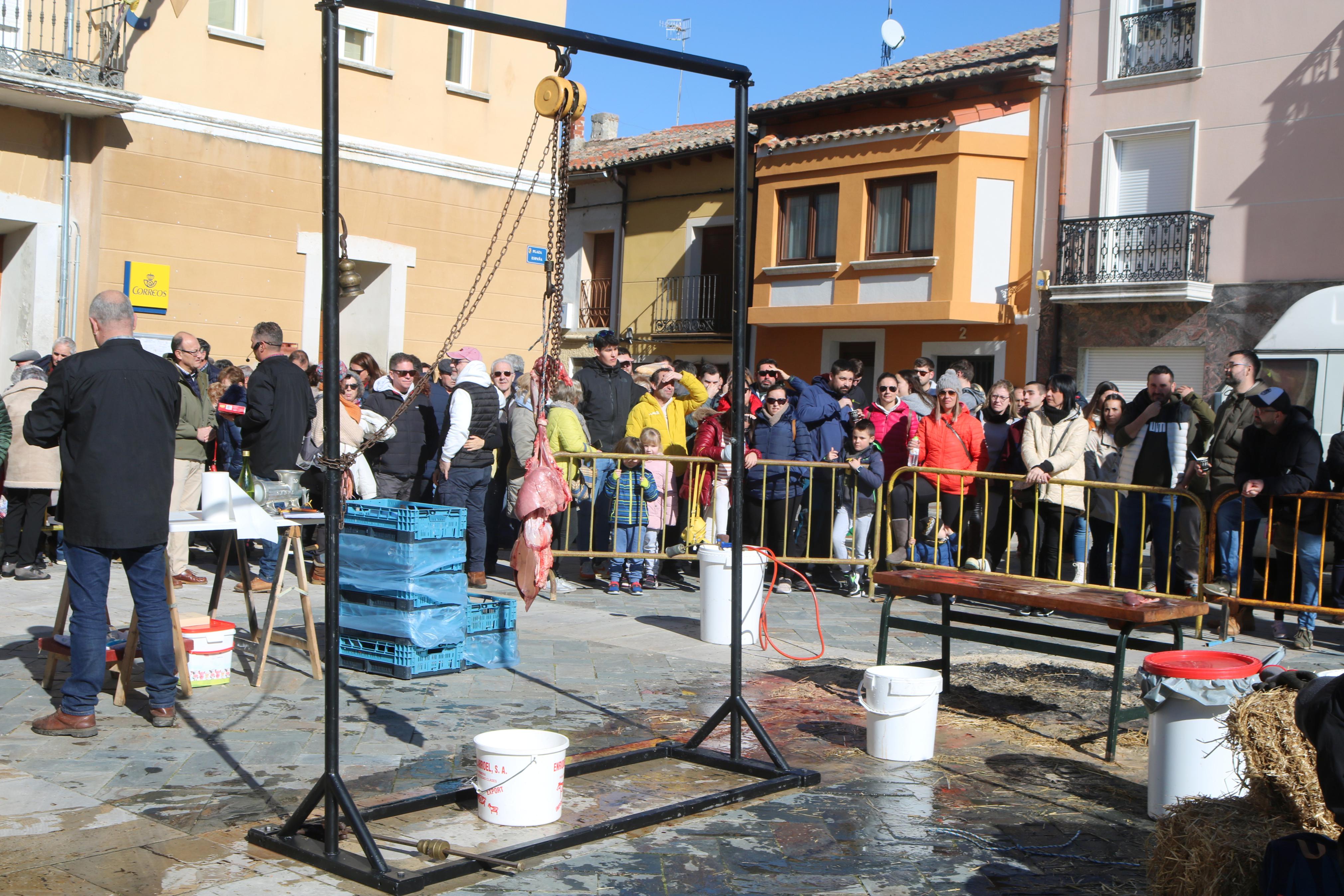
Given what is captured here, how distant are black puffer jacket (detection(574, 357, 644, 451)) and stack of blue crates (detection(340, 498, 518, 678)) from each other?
433 centimetres

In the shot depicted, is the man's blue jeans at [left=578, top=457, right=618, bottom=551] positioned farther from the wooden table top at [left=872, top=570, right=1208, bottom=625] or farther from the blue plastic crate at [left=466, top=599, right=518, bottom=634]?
the wooden table top at [left=872, top=570, right=1208, bottom=625]

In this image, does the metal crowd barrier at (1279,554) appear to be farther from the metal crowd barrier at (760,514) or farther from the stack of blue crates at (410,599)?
the stack of blue crates at (410,599)

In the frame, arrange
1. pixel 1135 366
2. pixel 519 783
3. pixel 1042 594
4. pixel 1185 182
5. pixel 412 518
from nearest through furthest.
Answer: pixel 519 783, pixel 1042 594, pixel 412 518, pixel 1185 182, pixel 1135 366

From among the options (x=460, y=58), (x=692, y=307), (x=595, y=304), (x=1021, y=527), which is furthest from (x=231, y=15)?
(x=595, y=304)

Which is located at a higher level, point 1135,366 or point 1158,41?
point 1158,41

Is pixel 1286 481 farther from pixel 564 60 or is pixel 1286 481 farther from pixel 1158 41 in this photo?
pixel 1158 41

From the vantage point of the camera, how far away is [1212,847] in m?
3.72

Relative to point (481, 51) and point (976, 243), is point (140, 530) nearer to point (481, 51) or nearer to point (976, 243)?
point (481, 51)

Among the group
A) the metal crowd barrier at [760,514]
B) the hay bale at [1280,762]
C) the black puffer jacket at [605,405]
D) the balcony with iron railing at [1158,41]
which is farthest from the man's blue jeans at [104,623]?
the balcony with iron railing at [1158,41]

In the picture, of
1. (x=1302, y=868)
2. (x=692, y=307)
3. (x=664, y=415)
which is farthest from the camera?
(x=692, y=307)

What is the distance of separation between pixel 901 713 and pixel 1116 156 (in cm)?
1744

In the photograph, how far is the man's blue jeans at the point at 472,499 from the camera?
34.0 ft

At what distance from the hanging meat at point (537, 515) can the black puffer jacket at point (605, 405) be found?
5.05 m

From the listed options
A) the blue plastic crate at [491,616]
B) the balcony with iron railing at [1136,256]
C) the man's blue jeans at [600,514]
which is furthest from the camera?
the balcony with iron railing at [1136,256]
